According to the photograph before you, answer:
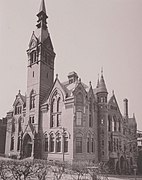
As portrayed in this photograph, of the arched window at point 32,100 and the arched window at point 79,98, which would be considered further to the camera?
the arched window at point 32,100

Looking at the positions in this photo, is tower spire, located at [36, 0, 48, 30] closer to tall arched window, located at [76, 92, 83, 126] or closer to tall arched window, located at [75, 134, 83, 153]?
tall arched window, located at [76, 92, 83, 126]

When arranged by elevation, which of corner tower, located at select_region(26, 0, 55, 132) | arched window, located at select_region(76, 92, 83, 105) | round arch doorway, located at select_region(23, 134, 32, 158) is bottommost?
round arch doorway, located at select_region(23, 134, 32, 158)

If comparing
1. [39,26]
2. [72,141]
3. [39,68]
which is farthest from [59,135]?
[39,26]

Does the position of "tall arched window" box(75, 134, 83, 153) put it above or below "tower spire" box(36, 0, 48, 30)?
below

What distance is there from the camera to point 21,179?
402cm

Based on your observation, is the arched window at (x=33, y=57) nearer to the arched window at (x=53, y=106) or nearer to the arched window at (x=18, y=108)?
the arched window at (x=53, y=106)

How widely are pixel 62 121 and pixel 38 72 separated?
3447mm

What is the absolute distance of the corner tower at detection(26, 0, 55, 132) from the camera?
12234 mm

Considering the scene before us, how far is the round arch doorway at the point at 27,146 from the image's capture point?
11945 millimetres

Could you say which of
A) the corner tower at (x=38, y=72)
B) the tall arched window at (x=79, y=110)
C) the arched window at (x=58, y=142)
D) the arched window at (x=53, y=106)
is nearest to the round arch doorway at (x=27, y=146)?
the corner tower at (x=38, y=72)

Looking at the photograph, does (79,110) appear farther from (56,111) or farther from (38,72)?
(38,72)

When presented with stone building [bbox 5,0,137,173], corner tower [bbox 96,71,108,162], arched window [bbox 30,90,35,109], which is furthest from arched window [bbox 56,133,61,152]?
arched window [bbox 30,90,35,109]

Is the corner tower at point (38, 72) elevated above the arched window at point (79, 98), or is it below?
above

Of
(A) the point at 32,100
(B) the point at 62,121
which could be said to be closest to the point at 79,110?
(B) the point at 62,121
